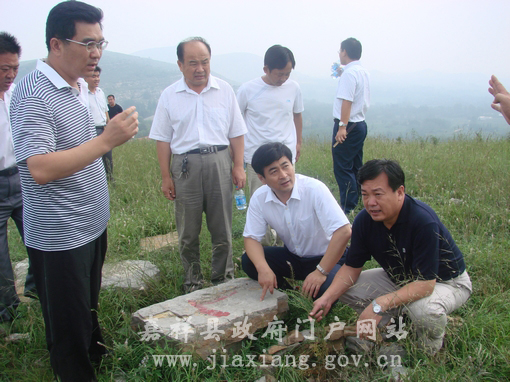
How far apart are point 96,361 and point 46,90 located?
5.34ft

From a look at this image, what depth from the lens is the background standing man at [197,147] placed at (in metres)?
2.92

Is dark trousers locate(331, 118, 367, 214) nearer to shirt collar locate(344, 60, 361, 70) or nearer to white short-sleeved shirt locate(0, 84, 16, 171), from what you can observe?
shirt collar locate(344, 60, 361, 70)

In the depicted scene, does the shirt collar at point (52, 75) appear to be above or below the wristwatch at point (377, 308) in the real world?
above

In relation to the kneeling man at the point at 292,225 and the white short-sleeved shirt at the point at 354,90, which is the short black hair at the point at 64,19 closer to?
the kneeling man at the point at 292,225

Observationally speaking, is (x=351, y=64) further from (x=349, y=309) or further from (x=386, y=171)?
(x=349, y=309)

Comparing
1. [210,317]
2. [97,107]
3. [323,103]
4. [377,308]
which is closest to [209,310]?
[210,317]

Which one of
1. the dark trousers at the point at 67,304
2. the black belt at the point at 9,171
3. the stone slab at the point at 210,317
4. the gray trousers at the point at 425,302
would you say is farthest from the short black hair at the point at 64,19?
the gray trousers at the point at 425,302

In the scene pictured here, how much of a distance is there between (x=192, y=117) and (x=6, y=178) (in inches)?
56.0

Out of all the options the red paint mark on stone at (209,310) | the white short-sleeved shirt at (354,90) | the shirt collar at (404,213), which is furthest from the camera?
the white short-sleeved shirt at (354,90)

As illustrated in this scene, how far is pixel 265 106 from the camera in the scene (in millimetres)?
3693

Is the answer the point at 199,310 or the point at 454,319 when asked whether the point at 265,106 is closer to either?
the point at 199,310

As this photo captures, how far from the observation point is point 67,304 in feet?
6.23

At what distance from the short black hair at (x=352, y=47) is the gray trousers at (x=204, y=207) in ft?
7.81

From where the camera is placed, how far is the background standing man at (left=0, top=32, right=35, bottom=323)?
2693 millimetres
